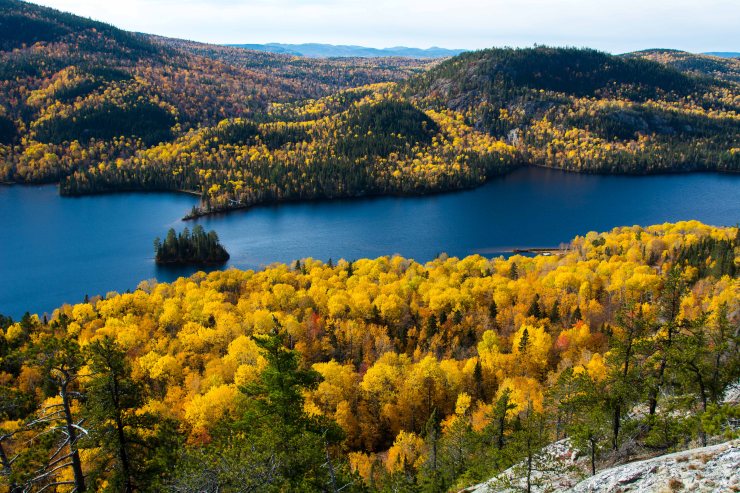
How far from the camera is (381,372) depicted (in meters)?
56.7

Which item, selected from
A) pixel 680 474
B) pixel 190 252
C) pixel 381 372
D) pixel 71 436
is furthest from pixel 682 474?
pixel 190 252

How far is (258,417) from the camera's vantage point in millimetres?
24797

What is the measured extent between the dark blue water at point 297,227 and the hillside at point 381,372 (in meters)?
20.8

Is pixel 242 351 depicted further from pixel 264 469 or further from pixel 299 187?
pixel 299 187

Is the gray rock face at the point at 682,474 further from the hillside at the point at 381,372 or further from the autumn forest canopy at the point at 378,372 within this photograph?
the autumn forest canopy at the point at 378,372

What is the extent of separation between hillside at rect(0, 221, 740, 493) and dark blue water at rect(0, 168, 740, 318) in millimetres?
20832

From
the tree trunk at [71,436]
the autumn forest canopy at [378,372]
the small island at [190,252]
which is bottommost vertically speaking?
the small island at [190,252]

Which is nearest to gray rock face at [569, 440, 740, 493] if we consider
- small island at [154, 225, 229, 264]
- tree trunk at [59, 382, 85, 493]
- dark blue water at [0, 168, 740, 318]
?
tree trunk at [59, 382, 85, 493]

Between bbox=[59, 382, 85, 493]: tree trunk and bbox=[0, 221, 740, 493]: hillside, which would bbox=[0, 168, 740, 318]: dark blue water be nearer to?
bbox=[0, 221, 740, 493]: hillside

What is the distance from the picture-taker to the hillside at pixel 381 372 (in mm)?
20844

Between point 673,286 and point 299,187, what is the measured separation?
17398cm

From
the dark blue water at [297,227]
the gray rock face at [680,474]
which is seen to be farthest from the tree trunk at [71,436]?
the dark blue water at [297,227]

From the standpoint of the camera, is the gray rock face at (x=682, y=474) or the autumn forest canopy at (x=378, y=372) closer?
the gray rock face at (x=682, y=474)

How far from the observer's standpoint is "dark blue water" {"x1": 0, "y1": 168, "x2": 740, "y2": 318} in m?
124
